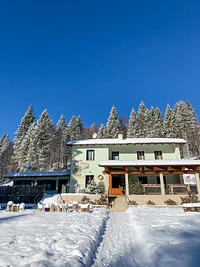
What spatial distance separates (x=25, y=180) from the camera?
22.3 metres

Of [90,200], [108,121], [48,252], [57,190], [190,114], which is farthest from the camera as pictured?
[108,121]

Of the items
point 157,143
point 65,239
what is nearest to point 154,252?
point 65,239

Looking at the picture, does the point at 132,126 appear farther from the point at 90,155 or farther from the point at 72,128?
the point at 90,155

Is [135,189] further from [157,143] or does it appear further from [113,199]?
[157,143]

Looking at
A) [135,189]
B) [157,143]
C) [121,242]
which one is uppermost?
[157,143]

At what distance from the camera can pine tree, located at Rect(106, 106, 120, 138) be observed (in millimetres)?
38066

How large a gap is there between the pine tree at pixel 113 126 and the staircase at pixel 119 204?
22847mm

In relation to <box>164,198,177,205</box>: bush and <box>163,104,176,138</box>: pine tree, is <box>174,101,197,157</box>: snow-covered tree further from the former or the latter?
<box>164,198,177,205</box>: bush

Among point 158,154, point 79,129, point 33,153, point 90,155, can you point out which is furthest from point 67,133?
point 158,154

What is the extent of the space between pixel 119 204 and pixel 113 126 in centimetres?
2563

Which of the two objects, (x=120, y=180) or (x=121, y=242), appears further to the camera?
(x=120, y=180)

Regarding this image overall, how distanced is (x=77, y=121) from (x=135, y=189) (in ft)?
99.7

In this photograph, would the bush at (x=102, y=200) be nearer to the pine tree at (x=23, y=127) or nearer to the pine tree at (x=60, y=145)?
the pine tree at (x=23, y=127)

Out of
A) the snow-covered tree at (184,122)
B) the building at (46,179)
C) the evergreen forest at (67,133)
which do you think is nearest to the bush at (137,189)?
the building at (46,179)
